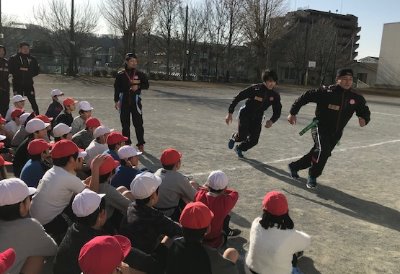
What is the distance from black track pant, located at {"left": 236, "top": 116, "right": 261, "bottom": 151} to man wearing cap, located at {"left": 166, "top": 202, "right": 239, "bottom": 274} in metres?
5.36

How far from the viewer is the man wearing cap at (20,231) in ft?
9.78

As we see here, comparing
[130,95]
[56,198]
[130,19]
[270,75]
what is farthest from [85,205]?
[130,19]

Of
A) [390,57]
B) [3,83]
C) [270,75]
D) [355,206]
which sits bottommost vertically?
[355,206]

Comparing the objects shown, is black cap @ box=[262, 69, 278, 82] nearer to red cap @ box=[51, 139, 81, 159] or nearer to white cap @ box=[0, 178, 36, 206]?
red cap @ box=[51, 139, 81, 159]

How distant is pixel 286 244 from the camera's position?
315 centimetres

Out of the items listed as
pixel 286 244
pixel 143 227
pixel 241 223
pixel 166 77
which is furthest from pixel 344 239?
pixel 166 77

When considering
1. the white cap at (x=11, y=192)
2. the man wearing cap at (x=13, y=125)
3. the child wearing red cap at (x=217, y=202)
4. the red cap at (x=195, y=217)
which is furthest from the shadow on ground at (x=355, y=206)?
the man wearing cap at (x=13, y=125)

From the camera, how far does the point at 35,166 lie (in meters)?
4.53

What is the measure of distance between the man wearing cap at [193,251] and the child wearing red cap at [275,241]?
43 cm

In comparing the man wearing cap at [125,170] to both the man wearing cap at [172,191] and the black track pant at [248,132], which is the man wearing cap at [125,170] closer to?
the man wearing cap at [172,191]

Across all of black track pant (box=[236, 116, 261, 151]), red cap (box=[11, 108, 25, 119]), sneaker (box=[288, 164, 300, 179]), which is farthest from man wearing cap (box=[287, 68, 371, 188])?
red cap (box=[11, 108, 25, 119])

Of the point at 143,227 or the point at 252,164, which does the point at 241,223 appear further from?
the point at 252,164

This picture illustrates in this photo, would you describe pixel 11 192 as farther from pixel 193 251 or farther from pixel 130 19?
pixel 130 19

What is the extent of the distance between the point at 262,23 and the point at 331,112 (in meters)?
39.5
